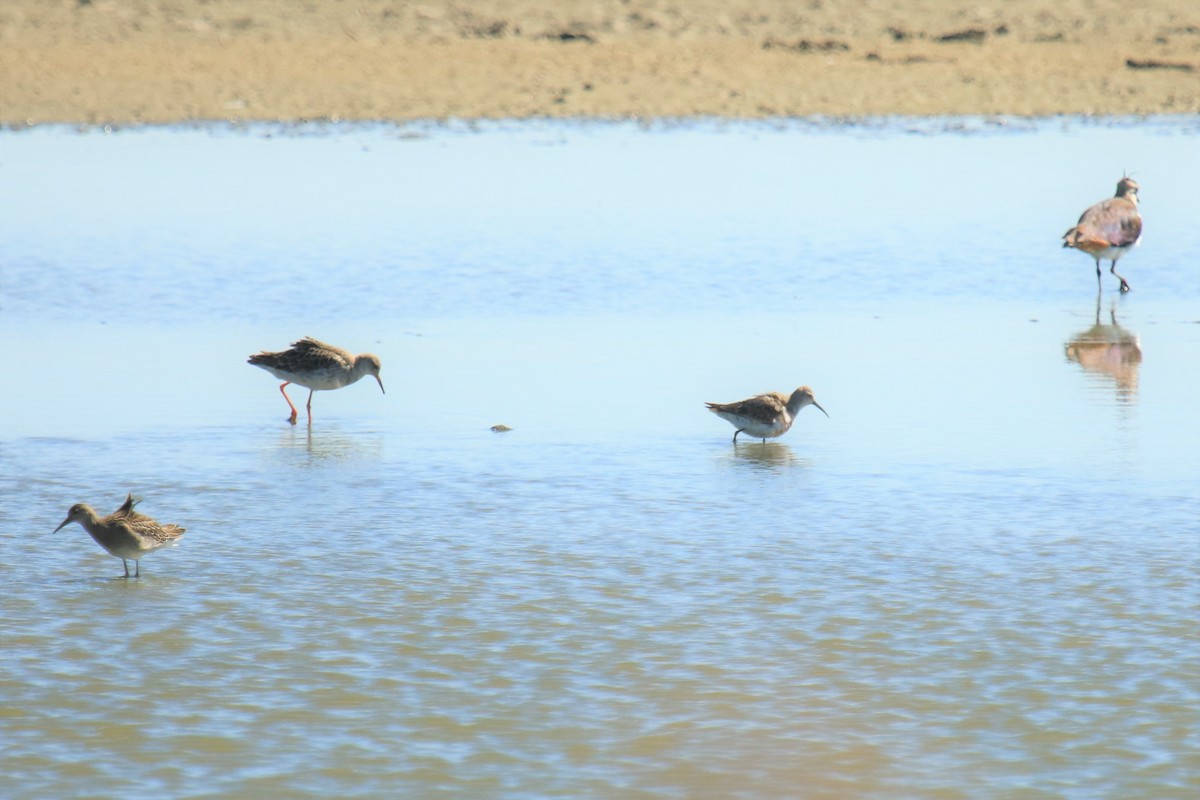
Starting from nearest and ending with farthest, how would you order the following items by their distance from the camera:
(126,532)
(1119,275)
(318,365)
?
(126,532) < (318,365) < (1119,275)

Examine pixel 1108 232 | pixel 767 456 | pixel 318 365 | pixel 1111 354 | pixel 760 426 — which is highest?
pixel 1108 232

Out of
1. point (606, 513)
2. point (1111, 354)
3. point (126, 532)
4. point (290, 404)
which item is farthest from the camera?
point (1111, 354)

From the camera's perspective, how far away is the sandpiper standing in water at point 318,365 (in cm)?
1296

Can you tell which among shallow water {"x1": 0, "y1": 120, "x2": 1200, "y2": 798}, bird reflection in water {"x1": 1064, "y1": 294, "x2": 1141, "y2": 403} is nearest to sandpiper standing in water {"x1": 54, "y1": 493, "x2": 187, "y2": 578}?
shallow water {"x1": 0, "y1": 120, "x2": 1200, "y2": 798}

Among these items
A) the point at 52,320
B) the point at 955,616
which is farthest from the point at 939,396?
the point at 52,320

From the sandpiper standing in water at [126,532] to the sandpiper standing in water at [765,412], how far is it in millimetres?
4119

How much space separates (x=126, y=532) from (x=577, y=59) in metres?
29.3

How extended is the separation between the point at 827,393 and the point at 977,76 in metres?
24.2

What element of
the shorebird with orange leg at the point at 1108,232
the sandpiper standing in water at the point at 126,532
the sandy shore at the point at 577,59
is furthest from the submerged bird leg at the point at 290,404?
the sandy shore at the point at 577,59

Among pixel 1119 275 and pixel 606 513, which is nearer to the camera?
pixel 606 513

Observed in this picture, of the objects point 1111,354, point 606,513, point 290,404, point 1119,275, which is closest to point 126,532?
point 606,513

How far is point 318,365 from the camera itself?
1295 centimetres

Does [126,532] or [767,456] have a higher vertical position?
[767,456]

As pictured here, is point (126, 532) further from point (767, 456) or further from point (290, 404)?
point (290, 404)
